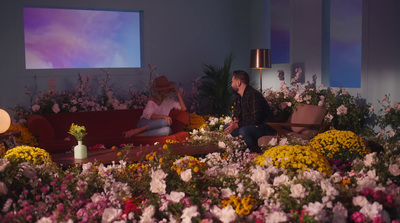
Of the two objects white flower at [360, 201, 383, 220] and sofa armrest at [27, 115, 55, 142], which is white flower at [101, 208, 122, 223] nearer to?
white flower at [360, 201, 383, 220]

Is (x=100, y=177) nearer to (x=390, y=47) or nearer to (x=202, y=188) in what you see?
(x=202, y=188)

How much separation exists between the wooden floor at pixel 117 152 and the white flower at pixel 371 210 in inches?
107

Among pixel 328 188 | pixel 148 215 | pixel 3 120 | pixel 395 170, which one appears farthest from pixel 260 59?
pixel 148 215

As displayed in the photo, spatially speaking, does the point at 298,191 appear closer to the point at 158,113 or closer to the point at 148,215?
the point at 148,215

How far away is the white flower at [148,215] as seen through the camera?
231 cm

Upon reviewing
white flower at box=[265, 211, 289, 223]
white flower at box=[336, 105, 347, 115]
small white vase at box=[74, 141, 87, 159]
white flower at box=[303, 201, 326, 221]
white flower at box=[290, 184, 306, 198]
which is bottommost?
small white vase at box=[74, 141, 87, 159]

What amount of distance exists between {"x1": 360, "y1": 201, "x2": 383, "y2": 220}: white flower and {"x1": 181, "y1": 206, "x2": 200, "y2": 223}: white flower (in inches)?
33.3

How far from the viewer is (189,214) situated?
2293 mm

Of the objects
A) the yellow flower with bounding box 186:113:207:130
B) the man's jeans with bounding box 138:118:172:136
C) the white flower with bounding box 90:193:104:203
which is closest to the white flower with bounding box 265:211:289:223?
the white flower with bounding box 90:193:104:203

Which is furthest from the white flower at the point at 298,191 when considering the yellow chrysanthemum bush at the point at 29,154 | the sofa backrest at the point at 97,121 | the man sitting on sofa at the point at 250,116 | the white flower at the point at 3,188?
the sofa backrest at the point at 97,121

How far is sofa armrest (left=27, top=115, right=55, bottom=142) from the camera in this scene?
6.52m

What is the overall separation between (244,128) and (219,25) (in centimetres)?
399

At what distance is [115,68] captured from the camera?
8.51m

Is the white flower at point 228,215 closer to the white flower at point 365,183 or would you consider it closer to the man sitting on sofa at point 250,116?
the white flower at point 365,183
